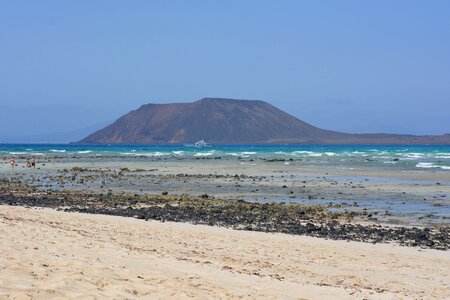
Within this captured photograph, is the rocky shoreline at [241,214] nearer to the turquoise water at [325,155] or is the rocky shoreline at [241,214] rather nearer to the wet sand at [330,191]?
the wet sand at [330,191]

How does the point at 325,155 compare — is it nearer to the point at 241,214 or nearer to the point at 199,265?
the point at 241,214

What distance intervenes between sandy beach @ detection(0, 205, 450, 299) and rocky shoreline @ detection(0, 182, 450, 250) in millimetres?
1229

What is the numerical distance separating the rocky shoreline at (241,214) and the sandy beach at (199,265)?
123 cm

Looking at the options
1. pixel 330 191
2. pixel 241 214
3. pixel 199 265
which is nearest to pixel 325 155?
pixel 330 191

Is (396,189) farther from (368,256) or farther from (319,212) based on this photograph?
(368,256)

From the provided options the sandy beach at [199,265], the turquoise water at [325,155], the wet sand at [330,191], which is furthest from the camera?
the turquoise water at [325,155]

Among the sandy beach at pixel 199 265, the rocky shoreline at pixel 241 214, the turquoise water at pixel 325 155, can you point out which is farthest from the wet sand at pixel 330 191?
the turquoise water at pixel 325 155

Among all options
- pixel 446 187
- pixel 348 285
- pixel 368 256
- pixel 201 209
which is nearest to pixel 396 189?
pixel 446 187

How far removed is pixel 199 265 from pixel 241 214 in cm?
941

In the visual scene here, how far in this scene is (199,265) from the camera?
35.7ft

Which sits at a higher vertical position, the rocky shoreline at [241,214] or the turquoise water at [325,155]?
the turquoise water at [325,155]

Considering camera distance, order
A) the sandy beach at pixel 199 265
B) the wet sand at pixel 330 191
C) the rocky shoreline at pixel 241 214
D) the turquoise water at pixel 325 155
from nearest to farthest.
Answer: the sandy beach at pixel 199 265 → the rocky shoreline at pixel 241 214 → the wet sand at pixel 330 191 → the turquoise water at pixel 325 155

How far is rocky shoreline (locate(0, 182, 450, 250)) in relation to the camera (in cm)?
1597

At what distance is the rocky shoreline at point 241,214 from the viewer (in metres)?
16.0
